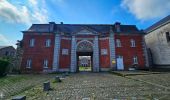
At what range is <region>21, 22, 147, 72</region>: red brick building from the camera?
71.5ft

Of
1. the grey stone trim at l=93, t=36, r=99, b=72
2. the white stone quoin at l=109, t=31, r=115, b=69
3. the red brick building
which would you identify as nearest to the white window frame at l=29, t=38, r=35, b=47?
the red brick building

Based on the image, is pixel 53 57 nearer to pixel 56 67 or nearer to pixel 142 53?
pixel 56 67

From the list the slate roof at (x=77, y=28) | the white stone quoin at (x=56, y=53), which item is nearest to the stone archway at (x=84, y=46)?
the slate roof at (x=77, y=28)

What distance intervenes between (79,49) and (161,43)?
52.0 ft

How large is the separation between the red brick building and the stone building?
10.7ft

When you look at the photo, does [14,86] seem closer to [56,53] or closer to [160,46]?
[56,53]

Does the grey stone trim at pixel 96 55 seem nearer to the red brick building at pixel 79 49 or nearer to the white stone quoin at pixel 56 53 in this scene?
the red brick building at pixel 79 49

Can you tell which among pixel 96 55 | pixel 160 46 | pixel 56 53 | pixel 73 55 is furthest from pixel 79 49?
pixel 160 46

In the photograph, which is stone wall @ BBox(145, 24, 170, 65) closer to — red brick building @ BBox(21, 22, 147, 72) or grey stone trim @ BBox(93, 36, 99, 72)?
red brick building @ BBox(21, 22, 147, 72)

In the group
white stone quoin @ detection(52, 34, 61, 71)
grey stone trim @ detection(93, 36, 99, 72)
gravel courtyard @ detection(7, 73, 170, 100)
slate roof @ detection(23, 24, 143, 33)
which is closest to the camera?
gravel courtyard @ detection(7, 73, 170, 100)

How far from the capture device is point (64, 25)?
2661cm

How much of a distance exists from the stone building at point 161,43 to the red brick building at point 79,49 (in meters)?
3.27

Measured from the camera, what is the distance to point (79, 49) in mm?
23000

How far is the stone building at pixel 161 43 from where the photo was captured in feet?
69.2
